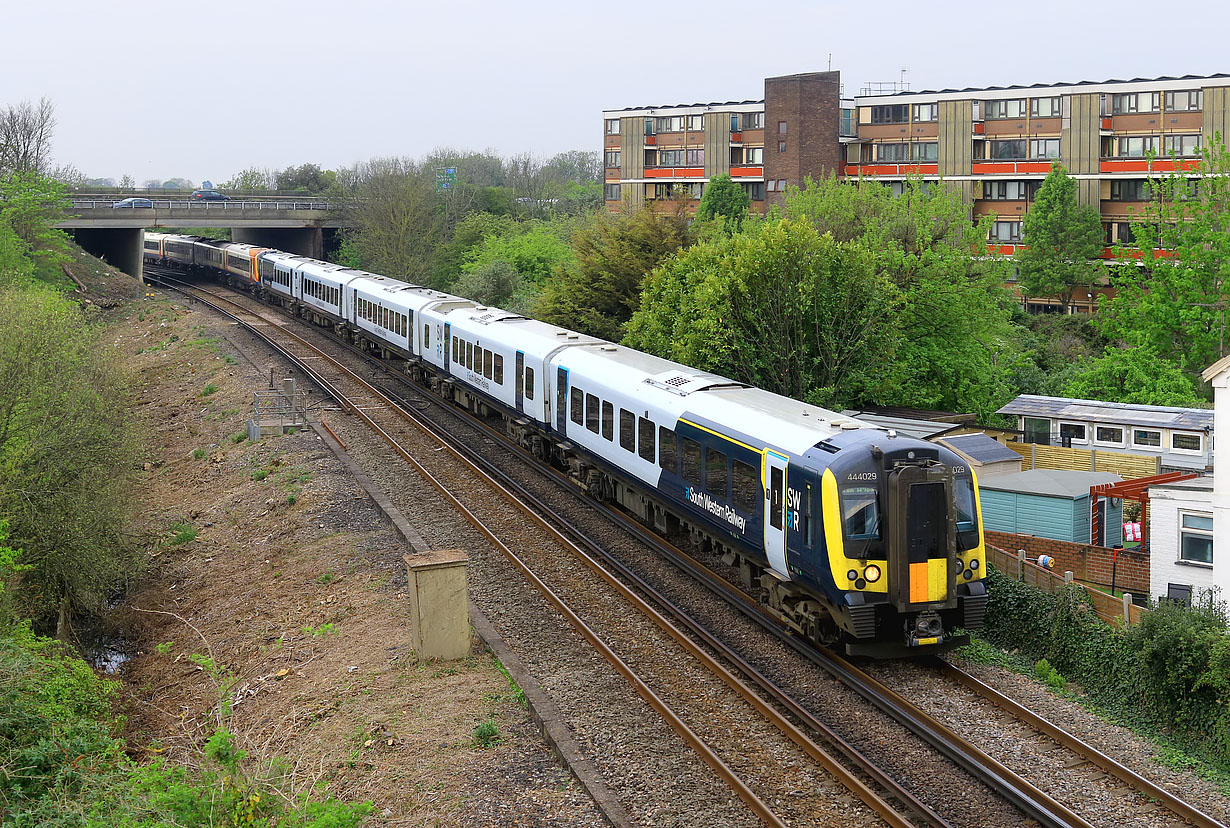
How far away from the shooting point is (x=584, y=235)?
39.0 m

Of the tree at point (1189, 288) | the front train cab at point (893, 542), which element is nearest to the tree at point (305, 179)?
the tree at point (1189, 288)

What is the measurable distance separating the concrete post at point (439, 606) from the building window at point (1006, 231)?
52.9 m

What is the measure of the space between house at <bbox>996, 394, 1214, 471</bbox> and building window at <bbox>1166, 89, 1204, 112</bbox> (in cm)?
2940

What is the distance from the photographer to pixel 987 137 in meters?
58.6

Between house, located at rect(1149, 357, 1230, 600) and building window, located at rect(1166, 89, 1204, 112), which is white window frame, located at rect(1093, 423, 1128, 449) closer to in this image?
house, located at rect(1149, 357, 1230, 600)

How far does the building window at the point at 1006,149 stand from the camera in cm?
5797

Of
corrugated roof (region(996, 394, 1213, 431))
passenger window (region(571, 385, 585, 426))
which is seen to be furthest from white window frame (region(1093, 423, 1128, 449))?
passenger window (region(571, 385, 585, 426))

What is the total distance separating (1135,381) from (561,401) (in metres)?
25.1

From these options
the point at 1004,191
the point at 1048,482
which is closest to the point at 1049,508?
the point at 1048,482

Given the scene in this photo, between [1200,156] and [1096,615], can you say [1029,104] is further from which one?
[1096,615]

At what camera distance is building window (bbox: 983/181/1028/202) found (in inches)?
2307

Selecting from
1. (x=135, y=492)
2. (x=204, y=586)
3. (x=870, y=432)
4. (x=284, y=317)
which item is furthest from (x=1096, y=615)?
(x=284, y=317)

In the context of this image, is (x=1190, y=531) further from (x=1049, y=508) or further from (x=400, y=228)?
(x=400, y=228)

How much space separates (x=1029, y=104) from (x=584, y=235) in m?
30.9
